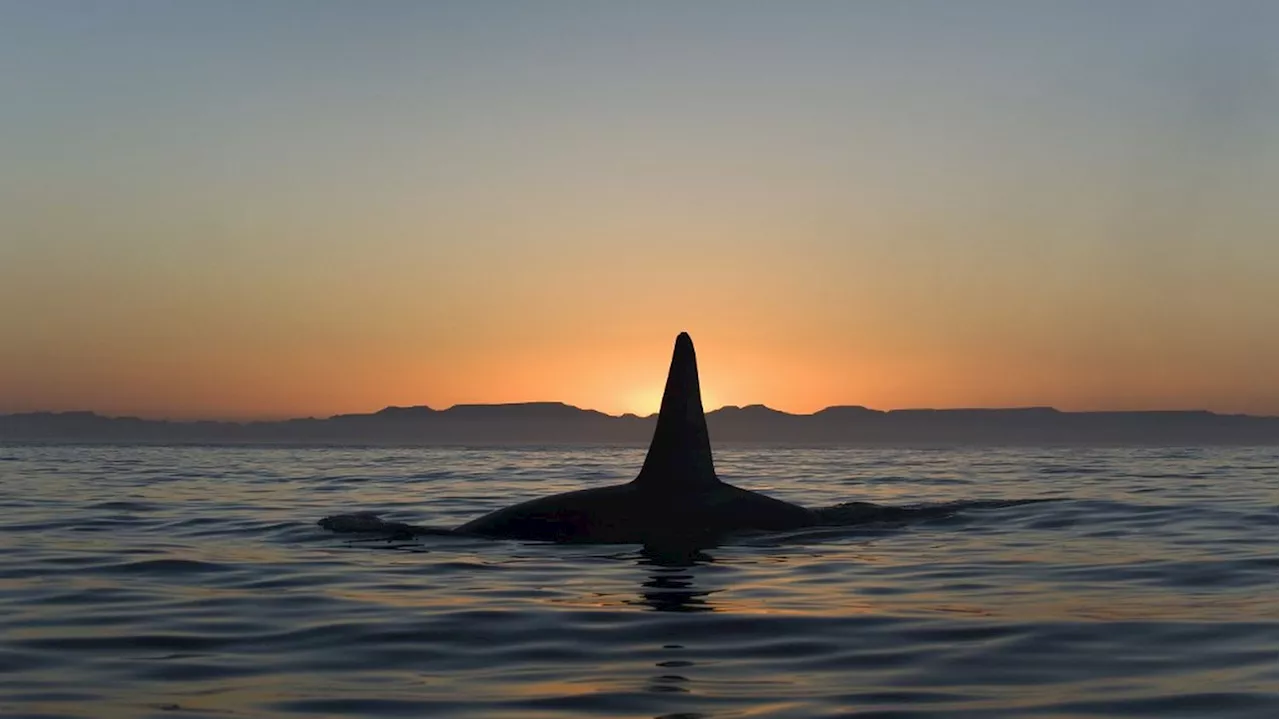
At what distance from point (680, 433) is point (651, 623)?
7.22 m

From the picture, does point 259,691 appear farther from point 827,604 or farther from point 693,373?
point 693,373

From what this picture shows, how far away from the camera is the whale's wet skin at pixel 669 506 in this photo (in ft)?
56.3

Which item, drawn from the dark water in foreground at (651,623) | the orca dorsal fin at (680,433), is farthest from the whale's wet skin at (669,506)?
the dark water in foreground at (651,623)

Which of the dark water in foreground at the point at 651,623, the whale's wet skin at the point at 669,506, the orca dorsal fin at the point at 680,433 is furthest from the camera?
the orca dorsal fin at the point at 680,433

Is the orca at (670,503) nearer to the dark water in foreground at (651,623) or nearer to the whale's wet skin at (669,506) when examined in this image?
the whale's wet skin at (669,506)

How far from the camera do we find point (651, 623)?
418 inches

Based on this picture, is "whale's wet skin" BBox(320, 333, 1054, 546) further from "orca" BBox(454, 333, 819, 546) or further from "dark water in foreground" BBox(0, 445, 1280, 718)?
"dark water in foreground" BBox(0, 445, 1280, 718)

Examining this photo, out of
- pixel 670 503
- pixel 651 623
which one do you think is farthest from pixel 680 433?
pixel 651 623

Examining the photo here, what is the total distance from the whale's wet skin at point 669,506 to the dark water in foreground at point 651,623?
72cm

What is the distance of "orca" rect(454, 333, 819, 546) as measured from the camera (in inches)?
680

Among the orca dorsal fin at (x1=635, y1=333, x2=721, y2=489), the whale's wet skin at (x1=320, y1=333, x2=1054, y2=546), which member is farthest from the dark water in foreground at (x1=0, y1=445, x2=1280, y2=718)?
the orca dorsal fin at (x1=635, y1=333, x2=721, y2=489)

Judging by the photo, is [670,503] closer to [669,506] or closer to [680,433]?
[669,506]

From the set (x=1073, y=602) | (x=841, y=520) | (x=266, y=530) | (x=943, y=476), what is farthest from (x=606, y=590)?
(x=943, y=476)

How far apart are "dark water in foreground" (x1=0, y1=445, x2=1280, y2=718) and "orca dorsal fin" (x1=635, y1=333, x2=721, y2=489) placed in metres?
1.76
